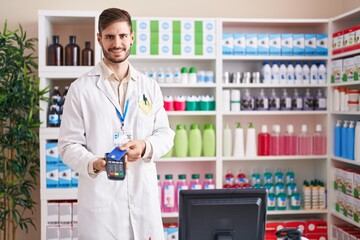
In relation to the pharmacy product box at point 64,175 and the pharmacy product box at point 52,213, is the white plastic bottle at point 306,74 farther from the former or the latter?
the pharmacy product box at point 52,213

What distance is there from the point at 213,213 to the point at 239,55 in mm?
2671

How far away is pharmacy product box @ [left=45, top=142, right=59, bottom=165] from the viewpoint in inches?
154

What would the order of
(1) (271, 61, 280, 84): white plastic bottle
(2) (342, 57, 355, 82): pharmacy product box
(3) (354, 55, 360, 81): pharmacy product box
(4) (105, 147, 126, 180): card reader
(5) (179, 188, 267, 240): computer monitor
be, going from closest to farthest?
(5) (179, 188, 267, 240): computer monitor → (4) (105, 147, 126, 180): card reader → (3) (354, 55, 360, 81): pharmacy product box → (2) (342, 57, 355, 82): pharmacy product box → (1) (271, 61, 280, 84): white plastic bottle

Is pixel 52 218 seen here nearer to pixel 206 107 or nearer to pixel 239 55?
pixel 206 107

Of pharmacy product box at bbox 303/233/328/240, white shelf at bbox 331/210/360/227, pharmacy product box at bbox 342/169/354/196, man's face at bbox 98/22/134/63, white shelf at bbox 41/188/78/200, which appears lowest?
pharmacy product box at bbox 303/233/328/240

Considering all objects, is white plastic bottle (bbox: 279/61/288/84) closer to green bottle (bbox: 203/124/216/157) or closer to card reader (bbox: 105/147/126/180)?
green bottle (bbox: 203/124/216/157)

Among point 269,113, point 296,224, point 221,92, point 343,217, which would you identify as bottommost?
point 296,224

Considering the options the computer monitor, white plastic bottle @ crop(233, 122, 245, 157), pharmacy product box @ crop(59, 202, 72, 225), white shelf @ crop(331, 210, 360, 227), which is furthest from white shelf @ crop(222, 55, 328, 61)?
the computer monitor

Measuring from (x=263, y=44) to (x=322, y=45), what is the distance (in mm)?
535

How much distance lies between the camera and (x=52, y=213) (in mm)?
3932

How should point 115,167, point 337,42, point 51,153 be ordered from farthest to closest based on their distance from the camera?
point 337,42 < point 51,153 < point 115,167

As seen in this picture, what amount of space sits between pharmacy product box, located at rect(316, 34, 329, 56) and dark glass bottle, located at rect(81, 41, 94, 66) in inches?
77.2

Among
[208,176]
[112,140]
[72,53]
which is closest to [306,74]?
[208,176]

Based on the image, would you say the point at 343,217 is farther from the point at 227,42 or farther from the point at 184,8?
the point at 184,8
